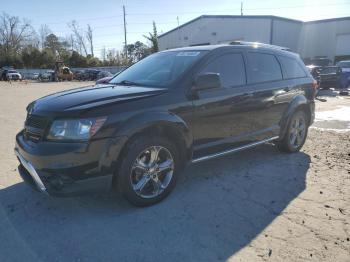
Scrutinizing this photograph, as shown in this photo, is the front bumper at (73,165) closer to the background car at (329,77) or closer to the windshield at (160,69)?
the windshield at (160,69)

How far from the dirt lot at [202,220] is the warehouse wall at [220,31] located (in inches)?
1044

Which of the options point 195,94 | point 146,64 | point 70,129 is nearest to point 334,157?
point 195,94

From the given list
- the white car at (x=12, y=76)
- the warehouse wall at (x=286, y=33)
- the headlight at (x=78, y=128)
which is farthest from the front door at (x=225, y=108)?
the white car at (x=12, y=76)

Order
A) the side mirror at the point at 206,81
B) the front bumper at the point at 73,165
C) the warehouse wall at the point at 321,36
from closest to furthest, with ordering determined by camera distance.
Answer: the front bumper at the point at 73,165 → the side mirror at the point at 206,81 → the warehouse wall at the point at 321,36

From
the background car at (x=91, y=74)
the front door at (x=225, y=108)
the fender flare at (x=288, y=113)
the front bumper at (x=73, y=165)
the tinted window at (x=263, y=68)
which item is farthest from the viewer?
the background car at (x=91, y=74)

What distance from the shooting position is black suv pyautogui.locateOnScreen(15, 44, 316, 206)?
3441 mm

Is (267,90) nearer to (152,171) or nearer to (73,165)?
(152,171)

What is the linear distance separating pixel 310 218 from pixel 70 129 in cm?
271

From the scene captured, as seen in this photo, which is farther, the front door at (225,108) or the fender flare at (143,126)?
the front door at (225,108)

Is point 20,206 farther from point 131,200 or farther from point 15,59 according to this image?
point 15,59

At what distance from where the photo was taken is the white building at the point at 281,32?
29938mm

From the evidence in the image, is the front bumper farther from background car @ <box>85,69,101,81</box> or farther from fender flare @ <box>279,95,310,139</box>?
background car @ <box>85,69,101,81</box>

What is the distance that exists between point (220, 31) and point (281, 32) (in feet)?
18.2

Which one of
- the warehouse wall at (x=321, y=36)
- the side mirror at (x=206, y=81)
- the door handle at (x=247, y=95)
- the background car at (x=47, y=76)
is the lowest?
the background car at (x=47, y=76)
